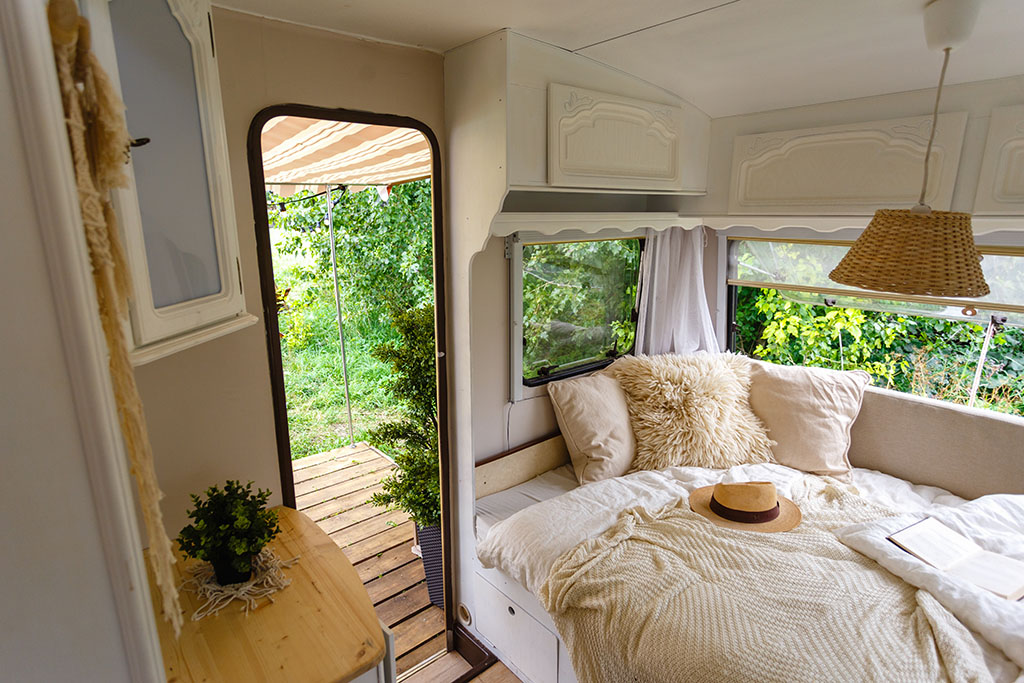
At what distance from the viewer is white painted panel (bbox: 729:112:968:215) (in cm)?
209

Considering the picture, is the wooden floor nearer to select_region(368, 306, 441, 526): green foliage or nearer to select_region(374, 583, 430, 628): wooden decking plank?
select_region(374, 583, 430, 628): wooden decking plank

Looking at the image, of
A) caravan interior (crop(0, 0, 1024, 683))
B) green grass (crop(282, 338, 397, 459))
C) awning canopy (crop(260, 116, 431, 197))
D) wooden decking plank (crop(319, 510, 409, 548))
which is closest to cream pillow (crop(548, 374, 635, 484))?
caravan interior (crop(0, 0, 1024, 683))

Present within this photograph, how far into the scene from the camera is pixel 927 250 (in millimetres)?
1374

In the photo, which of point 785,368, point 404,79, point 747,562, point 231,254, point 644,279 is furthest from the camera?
point 644,279

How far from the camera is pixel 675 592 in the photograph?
161 centimetres

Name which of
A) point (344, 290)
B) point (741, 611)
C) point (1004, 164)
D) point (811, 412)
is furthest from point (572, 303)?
point (344, 290)

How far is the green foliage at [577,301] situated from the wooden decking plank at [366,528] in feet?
4.88

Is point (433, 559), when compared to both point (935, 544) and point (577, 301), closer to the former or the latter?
point (577, 301)

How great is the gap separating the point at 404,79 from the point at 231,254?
109 cm

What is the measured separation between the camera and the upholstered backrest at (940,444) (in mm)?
2305

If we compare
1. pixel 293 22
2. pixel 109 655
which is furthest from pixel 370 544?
pixel 109 655

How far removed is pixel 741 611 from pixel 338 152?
2343 millimetres

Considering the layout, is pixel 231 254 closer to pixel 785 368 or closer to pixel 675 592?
pixel 675 592

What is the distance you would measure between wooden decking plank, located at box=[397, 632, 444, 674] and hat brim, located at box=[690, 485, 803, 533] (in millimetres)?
1409
